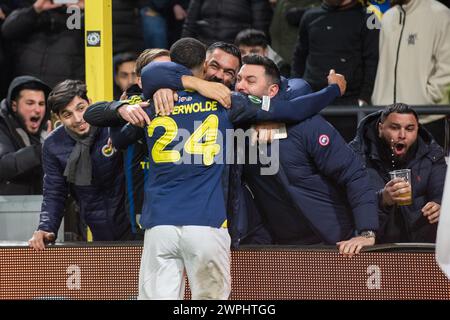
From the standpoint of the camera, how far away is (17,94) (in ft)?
30.2

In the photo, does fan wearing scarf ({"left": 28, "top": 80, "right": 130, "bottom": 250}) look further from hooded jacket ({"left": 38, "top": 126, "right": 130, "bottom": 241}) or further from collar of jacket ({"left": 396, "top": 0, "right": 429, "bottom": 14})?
Answer: collar of jacket ({"left": 396, "top": 0, "right": 429, "bottom": 14})

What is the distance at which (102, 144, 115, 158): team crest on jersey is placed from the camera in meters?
7.57

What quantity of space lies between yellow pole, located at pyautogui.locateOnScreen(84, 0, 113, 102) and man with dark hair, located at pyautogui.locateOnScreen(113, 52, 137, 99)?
124 centimetres

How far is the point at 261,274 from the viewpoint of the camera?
23.3 feet

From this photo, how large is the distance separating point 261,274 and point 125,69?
3088 mm

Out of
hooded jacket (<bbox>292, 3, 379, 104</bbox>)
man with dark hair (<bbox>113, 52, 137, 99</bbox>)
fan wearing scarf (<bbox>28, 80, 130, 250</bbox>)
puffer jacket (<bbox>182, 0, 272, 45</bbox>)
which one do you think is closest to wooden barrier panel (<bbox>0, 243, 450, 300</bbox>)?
fan wearing scarf (<bbox>28, 80, 130, 250</bbox>)

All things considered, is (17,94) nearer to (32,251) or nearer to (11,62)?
(11,62)

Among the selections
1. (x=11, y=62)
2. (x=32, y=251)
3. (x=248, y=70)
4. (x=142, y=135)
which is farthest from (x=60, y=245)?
(x=11, y=62)

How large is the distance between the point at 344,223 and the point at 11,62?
4.12 m

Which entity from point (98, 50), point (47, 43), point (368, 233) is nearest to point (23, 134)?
point (47, 43)

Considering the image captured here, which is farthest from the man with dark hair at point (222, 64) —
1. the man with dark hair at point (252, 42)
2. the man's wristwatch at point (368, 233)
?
the man with dark hair at point (252, 42)

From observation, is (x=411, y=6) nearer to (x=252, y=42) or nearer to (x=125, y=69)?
(x=252, y=42)

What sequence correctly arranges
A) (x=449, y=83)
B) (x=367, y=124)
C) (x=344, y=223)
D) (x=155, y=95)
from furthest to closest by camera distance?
1. (x=449, y=83)
2. (x=367, y=124)
3. (x=344, y=223)
4. (x=155, y=95)
